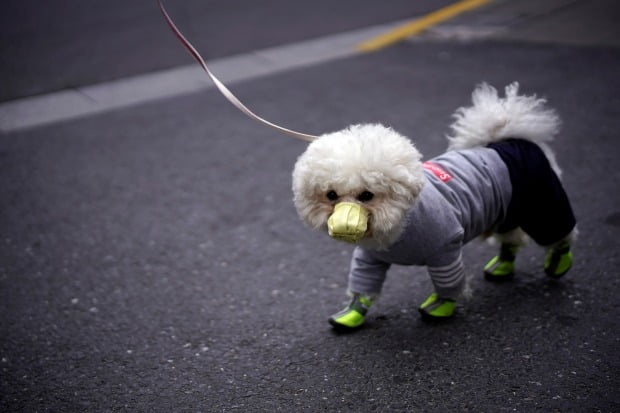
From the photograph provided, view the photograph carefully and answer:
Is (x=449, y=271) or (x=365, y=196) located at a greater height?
(x=365, y=196)

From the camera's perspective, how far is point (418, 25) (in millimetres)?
7859

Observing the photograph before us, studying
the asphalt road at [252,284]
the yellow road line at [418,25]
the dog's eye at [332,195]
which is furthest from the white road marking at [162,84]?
the dog's eye at [332,195]

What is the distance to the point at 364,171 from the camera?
91.8 inches

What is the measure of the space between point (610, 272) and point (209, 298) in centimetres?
198

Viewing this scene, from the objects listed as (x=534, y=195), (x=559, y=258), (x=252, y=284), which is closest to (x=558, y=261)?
(x=559, y=258)

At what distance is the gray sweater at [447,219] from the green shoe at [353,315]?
64 millimetres

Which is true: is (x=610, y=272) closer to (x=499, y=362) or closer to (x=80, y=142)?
(x=499, y=362)

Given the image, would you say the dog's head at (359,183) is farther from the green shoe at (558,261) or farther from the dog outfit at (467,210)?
the green shoe at (558,261)

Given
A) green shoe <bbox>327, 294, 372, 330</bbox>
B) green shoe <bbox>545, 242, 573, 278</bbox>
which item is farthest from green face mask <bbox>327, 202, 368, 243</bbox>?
green shoe <bbox>545, 242, 573, 278</bbox>

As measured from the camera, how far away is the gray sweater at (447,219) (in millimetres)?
2582

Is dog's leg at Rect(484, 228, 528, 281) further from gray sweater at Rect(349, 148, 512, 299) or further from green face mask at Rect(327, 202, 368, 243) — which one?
green face mask at Rect(327, 202, 368, 243)

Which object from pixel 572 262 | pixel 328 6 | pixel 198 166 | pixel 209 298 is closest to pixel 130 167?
pixel 198 166

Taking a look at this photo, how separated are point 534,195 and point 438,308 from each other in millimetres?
650

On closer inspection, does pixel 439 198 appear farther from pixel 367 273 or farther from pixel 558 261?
pixel 558 261
